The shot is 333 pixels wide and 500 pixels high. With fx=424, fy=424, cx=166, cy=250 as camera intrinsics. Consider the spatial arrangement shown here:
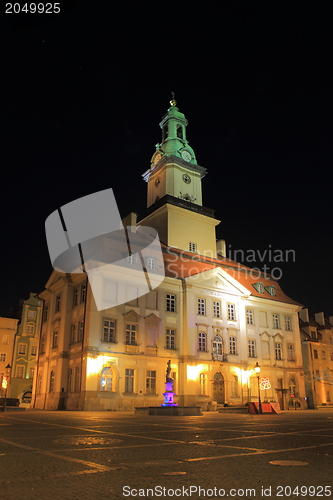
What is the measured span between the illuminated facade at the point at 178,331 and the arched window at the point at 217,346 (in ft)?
0.32

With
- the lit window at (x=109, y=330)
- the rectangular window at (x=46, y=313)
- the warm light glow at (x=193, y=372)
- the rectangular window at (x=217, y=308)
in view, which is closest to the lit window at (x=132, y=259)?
the lit window at (x=109, y=330)

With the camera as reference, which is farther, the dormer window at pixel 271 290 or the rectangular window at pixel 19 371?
the rectangular window at pixel 19 371

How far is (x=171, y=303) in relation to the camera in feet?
134

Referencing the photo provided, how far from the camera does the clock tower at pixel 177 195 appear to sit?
5006 cm

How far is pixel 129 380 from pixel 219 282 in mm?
13986

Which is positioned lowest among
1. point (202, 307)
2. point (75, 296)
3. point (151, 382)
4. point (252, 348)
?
point (151, 382)

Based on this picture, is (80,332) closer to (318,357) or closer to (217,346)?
(217,346)

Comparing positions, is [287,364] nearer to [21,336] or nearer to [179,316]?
[179,316]

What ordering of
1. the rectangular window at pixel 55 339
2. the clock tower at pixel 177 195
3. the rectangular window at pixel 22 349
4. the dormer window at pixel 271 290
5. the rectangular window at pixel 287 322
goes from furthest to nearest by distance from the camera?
the rectangular window at pixel 22 349
the clock tower at pixel 177 195
the dormer window at pixel 271 290
the rectangular window at pixel 287 322
the rectangular window at pixel 55 339

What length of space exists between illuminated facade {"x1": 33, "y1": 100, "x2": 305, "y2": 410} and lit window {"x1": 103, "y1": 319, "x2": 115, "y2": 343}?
0.28ft

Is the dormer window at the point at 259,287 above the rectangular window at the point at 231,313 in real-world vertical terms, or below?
above

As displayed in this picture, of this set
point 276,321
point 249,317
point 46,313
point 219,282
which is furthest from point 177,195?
point 46,313

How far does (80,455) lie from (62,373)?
31.4 metres

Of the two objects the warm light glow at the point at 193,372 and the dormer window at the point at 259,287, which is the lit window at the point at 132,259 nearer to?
the warm light glow at the point at 193,372
